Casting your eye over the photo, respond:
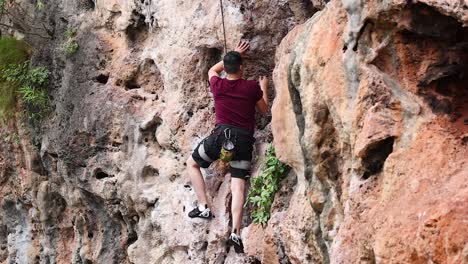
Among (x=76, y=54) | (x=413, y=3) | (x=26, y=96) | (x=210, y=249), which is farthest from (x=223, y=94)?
(x=26, y=96)

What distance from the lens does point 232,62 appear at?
6.66 m

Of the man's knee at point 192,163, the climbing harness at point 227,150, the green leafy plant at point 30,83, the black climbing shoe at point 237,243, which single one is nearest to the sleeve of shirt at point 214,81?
the climbing harness at point 227,150

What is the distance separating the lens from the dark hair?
6.65 m

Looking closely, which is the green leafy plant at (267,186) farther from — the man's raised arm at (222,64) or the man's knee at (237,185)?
the man's raised arm at (222,64)

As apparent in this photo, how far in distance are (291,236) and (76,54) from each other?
A: 5.20 meters

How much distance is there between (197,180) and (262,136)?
78cm

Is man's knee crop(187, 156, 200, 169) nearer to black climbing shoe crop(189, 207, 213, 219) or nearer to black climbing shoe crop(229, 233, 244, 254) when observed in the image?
black climbing shoe crop(189, 207, 213, 219)

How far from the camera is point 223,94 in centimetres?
679

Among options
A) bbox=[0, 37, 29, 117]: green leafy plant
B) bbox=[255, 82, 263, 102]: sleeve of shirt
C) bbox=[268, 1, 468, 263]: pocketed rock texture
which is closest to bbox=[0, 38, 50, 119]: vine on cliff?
bbox=[0, 37, 29, 117]: green leafy plant

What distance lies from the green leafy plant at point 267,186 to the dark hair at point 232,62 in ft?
2.86

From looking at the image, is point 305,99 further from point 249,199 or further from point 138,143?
point 138,143

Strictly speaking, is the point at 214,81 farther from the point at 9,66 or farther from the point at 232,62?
the point at 9,66

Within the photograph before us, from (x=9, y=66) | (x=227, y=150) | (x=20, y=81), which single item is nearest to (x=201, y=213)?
(x=227, y=150)

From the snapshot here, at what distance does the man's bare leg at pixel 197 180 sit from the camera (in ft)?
23.1
